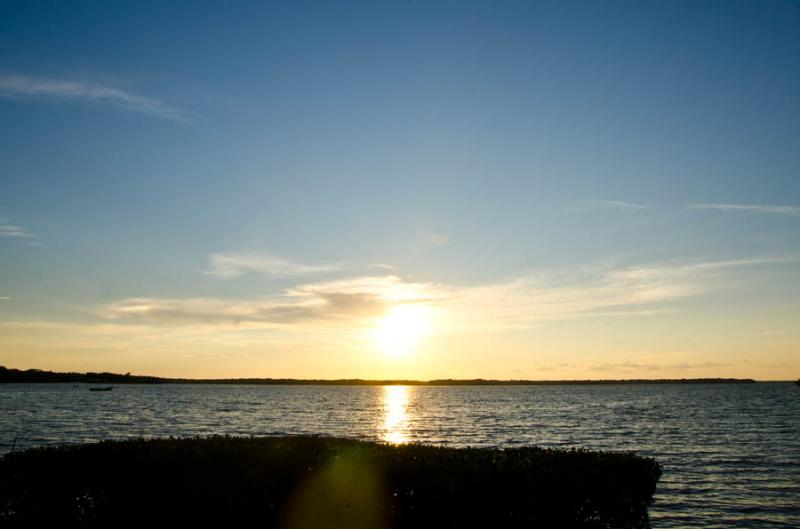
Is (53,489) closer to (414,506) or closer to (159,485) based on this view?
(159,485)

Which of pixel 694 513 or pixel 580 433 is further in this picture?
pixel 580 433

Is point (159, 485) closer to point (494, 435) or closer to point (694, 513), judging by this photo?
point (694, 513)

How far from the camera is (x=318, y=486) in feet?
46.1

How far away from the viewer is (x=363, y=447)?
1591 centimetres

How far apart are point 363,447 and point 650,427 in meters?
58.7

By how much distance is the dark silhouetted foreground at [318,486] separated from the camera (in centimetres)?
1305

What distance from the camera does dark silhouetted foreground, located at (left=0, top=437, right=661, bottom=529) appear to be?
13047mm

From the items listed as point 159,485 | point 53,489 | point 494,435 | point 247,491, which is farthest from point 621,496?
point 494,435

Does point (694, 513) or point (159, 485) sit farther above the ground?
point (159, 485)

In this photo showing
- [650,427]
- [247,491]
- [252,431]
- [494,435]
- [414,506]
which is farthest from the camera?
[650,427]

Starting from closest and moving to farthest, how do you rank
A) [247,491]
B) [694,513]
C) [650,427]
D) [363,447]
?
[247,491] → [363,447] → [694,513] → [650,427]

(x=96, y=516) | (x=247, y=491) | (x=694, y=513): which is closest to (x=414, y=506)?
(x=247, y=491)

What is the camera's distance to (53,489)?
50.3 ft

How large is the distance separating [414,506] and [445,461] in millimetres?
1276
